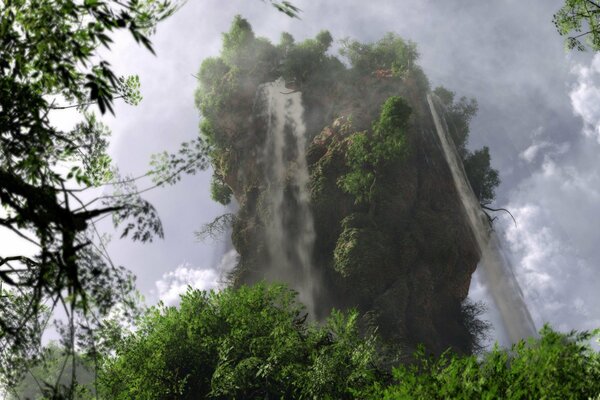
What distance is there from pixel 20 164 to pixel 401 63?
4923 centimetres

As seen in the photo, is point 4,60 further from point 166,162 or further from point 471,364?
point 471,364

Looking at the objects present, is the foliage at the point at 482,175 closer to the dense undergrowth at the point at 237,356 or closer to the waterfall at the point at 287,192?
the waterfall at the point at 287,192

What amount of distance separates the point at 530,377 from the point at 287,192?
40281mm

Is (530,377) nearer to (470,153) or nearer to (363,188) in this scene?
(363,188)

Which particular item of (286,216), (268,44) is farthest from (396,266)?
(268,44)

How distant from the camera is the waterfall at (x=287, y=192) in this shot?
157 ft

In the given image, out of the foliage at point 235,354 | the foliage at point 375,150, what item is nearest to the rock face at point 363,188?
the foliage at point 375,150

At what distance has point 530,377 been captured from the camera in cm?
1072

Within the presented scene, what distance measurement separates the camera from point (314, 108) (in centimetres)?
5334

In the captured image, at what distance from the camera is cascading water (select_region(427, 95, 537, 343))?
51344 mm

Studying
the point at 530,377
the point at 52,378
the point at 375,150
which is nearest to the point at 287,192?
the point at 375,150

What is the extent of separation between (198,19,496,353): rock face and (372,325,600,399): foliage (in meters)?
27.6

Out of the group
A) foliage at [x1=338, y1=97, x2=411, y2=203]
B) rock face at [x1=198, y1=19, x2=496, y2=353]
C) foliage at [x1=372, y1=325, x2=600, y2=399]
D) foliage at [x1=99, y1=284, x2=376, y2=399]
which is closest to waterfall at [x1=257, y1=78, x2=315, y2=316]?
rock face at [x1=198, y1=19, x2=496, y2=353]

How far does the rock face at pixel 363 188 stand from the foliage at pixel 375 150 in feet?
0.30
